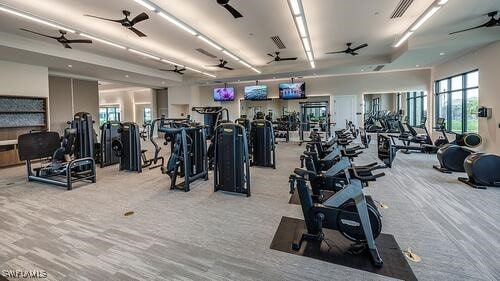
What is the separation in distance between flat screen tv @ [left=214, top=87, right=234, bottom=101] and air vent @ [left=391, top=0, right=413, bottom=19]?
30.3 ft

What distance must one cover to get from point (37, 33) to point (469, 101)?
1285cm

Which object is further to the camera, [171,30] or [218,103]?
[218,103]

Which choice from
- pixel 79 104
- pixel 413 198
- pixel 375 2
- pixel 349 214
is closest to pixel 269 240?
pixel 349 214

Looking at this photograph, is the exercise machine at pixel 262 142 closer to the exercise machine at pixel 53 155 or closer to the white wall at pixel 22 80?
the exercise machine at pixel 53 155

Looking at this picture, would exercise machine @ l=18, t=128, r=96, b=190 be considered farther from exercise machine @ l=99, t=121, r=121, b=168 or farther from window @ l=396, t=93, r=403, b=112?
window @ l=396, t=93, r=403, b=112

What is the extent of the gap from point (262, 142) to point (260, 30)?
2.95m

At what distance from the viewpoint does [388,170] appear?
589 cm

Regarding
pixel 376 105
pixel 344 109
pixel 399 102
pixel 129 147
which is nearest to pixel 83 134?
pixel 129 147


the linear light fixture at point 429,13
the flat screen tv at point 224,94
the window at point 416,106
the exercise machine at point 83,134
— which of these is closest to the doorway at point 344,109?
the window at point 416,106

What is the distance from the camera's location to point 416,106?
41.2 ft

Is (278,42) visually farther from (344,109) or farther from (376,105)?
(376,105)

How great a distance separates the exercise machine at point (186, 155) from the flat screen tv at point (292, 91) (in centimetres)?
828

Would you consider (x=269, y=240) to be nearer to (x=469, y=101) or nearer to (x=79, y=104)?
(x=469, y=101)

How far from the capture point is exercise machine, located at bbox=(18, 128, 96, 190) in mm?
5055
